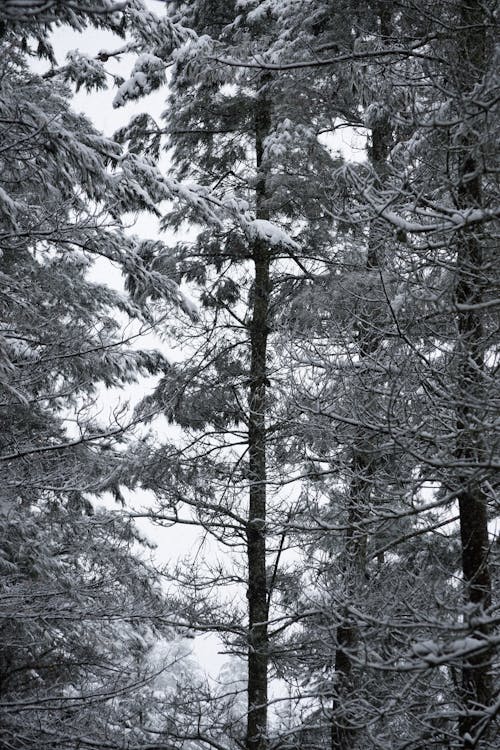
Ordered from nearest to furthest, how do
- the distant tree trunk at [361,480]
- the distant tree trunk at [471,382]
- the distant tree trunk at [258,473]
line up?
the distant tree trunk at [471,382], the distant tree trunk at [361,480], the distant tree trunk at [258,473]

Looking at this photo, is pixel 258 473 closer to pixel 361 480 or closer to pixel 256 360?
pixel 256 360

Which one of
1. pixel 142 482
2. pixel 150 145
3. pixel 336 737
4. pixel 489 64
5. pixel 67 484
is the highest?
pixel 150 145

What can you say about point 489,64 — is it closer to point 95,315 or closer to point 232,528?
point 232,528

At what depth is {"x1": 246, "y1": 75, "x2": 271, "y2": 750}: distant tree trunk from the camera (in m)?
8.20

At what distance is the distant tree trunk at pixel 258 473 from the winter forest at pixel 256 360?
0.04 m

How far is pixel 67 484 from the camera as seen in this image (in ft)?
23.1

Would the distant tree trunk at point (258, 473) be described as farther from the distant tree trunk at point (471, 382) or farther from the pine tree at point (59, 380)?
the distant tree trunk at point (471, 382)

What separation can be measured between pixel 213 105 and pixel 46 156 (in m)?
4.77

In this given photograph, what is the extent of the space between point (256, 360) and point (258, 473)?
164 cm

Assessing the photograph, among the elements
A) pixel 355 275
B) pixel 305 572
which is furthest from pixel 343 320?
pixel 305 572

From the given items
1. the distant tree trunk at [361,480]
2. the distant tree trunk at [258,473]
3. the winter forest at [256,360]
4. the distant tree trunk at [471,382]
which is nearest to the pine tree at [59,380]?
the winter forest at [256,360]

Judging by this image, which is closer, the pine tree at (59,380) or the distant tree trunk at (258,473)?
the pine tree at (59,380)

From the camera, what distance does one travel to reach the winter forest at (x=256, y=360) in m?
4.85

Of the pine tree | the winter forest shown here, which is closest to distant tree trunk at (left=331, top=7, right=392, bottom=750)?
the winter forest
